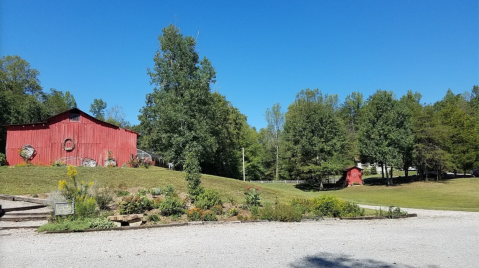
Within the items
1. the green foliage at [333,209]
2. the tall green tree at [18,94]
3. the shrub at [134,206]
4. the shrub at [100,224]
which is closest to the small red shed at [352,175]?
the green foliage at [333,209]

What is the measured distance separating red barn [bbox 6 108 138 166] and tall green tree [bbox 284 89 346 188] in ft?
79.2

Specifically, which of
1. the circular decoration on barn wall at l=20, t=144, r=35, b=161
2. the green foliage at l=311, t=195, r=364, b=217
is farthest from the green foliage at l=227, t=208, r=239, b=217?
the circular decoration on barn wall at l=20, t=144, r=35, b=161

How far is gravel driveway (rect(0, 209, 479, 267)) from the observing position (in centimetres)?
589

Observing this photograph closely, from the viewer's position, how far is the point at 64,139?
28.9m

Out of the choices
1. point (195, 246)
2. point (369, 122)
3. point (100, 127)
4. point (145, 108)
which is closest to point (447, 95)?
point (369, 122)

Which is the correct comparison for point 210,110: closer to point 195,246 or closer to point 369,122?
point 369,122

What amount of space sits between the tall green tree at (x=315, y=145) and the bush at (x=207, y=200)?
93.8 feet

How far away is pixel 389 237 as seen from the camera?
336 inches

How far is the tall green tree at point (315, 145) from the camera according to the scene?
40.5 m

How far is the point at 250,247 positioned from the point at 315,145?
1405 inches

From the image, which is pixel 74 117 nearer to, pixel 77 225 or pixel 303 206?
pixel 77 225

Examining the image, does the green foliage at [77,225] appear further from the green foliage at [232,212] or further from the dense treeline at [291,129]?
the dense treeline at [291,129]

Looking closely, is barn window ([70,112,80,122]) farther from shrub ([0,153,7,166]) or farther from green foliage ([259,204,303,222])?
green foliage ([259,204,303,222])

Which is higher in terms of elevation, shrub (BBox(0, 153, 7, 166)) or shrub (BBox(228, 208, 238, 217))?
shrub (BBox(0, 153, 7, 166))
